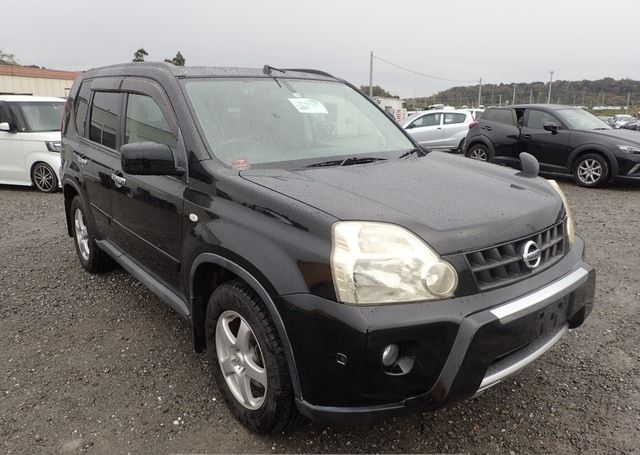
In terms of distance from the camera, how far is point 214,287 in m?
2.54

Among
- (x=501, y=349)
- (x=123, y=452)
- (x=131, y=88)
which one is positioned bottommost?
(x=123, y=452)

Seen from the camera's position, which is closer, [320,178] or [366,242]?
[366,242]

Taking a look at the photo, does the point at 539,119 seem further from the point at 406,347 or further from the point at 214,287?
the point at 406,347

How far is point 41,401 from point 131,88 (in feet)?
6.49

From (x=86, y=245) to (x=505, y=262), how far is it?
386cm

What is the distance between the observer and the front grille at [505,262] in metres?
1.91

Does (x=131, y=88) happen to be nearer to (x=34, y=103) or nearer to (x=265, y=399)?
(x=265, y=399)

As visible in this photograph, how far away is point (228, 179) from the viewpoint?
91.2 inches

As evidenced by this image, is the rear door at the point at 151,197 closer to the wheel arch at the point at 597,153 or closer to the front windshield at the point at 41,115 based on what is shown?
the front windshield at the point at 41,115

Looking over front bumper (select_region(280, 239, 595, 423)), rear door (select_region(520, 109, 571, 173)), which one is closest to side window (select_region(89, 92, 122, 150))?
front bumper (select_region(280, 239, 595, 423))

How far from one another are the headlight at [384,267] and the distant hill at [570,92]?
62.4 m

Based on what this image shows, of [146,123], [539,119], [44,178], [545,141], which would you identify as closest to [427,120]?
[539,119]

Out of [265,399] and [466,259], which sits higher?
[466,259]

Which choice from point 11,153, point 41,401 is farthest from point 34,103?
point 41,401
